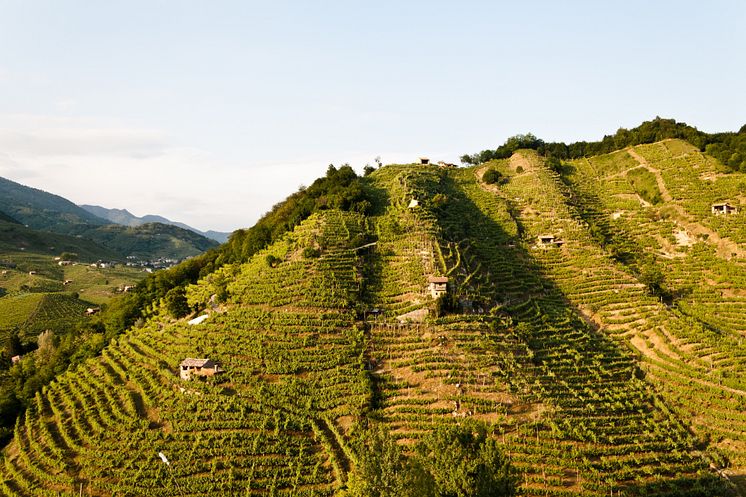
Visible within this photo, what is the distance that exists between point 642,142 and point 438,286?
57051 millimetres

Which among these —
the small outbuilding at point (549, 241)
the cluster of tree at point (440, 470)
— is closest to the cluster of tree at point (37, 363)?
the cluster of tree at point (440, 470)

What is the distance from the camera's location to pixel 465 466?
19.2 meters

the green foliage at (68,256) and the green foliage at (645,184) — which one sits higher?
the green foliage at (645,184)

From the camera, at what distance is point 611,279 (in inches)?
1746

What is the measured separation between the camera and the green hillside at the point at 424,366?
84.3ft

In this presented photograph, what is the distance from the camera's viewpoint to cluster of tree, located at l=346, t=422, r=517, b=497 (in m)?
18.8

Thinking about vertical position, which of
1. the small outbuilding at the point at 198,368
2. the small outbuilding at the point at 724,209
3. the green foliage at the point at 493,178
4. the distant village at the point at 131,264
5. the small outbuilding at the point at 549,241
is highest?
the green foliage at the point at 493,178

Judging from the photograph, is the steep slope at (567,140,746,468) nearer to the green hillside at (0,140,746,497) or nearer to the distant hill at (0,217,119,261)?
the green hillside at (0,140,746,497)

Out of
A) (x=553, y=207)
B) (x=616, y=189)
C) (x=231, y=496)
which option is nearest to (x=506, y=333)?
(x=231, y=496)

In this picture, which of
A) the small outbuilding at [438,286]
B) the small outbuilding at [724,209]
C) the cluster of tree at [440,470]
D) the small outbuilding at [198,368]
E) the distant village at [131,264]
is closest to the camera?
the cluster of tree at [440,470]

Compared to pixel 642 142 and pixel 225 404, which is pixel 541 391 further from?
pixel 642 142

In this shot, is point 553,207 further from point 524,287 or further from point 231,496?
point 231,496

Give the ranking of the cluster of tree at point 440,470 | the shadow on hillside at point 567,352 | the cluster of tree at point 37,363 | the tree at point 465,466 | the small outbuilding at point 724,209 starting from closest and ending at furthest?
the cluster of tree at point 440,470 < the tree at point 465,466 < the shadow on hillside at point 567,352 < the cluster of tree at point 37,363 < the small outbuilding at point 724,209

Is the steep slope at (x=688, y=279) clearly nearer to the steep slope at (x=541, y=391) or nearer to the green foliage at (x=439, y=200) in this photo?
the steep slope at (x=541, y=391)
